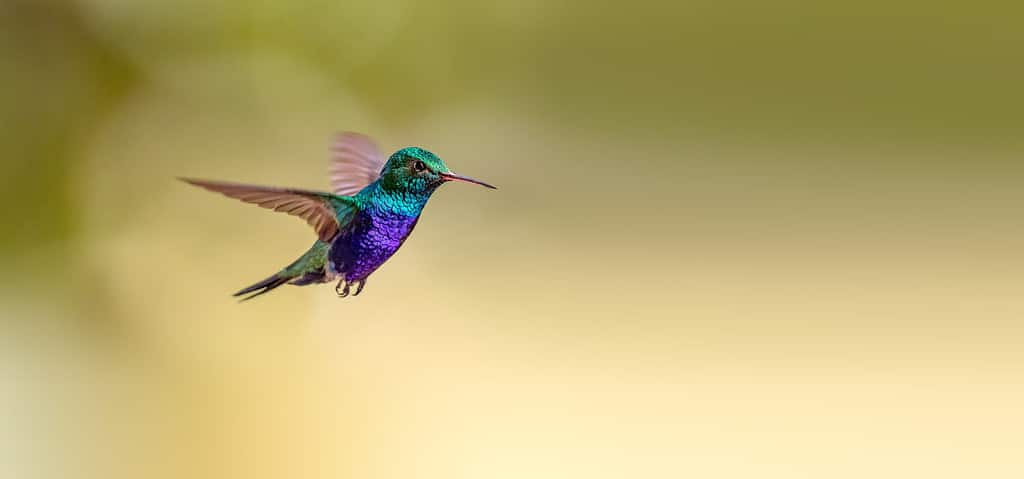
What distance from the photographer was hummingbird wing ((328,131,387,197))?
374mm

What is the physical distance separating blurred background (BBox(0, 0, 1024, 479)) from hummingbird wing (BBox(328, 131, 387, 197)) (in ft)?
2.45

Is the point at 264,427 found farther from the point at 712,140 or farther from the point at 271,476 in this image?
the point at 712,140

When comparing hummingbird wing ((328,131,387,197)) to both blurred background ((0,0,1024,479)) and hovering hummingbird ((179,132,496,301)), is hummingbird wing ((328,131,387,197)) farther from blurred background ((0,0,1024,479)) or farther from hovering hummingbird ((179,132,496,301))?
blurred background ((0,0,1024,479))

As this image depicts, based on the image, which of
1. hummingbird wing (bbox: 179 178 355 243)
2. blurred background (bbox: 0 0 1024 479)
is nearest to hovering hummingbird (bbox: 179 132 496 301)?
hummingbird wing (bbox: 179 178 355 243)

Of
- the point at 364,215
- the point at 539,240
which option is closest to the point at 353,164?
the point at 364,215

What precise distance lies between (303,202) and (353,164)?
11 cm

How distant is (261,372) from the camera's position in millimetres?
1223

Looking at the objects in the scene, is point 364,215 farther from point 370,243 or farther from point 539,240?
point 539,240

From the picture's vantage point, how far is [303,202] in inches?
11.4

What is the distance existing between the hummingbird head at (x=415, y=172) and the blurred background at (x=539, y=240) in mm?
851

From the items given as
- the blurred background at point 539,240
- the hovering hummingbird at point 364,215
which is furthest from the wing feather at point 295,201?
the blurred background at point 539,240

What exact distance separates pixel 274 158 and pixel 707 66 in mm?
691

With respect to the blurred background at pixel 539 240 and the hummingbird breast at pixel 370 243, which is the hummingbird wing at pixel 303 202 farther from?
the blurred background at pixel 539 240

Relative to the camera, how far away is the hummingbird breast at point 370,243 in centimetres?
28
